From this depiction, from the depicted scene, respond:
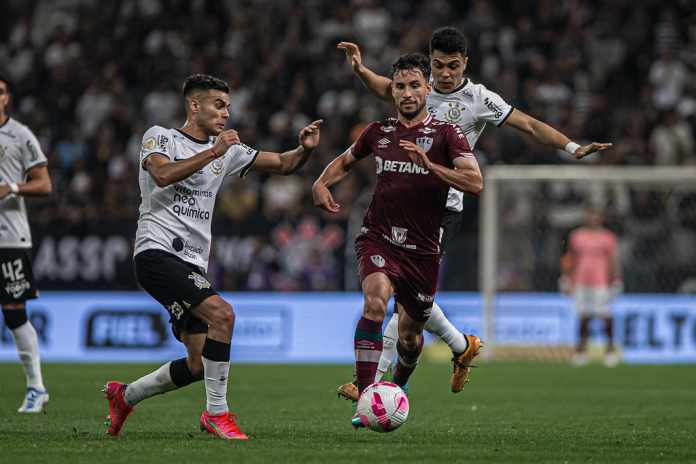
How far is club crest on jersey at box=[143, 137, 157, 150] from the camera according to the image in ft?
27.1

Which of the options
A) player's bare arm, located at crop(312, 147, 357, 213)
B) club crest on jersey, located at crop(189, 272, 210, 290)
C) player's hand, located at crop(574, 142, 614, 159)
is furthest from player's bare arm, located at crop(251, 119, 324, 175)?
player's hand, located at crop(574, 142, 614, 159)

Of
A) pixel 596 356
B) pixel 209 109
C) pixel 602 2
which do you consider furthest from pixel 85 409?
pixel 602 2

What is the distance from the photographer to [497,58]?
2233 cm

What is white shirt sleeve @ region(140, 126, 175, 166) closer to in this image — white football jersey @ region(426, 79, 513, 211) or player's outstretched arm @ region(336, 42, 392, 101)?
player's outstretched arm @ region(336, 42, 392, 101)

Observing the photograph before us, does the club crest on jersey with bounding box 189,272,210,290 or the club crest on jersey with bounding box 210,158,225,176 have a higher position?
the club crest on jersey with bounding box 210,158,225,176

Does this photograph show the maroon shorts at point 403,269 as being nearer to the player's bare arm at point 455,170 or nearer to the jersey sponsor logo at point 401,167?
the jersey sponsor logo at point 401,167

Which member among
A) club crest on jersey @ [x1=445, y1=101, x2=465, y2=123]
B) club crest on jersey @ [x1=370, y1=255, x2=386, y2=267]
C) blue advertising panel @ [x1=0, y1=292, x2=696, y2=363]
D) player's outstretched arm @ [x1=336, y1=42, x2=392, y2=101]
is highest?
player's outstretched arm @ [x1=336, y1=42, x2=392, y2=101]

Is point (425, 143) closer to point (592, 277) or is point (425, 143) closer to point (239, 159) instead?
point (239, 159)

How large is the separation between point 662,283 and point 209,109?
498 inches

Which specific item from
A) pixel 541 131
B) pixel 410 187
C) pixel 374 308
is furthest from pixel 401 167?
pixel 541 131

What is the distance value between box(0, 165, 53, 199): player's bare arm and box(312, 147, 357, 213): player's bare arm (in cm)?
268

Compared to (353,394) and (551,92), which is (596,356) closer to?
(551,92)

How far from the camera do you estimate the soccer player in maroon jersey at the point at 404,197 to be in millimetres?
8648

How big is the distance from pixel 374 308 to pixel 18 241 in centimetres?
371
